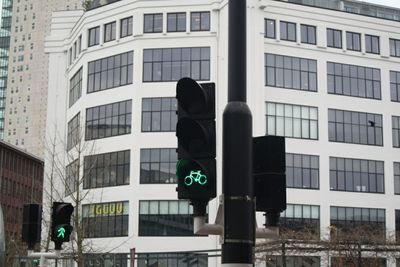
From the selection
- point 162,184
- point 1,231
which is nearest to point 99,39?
point 162,184

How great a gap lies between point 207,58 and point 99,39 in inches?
430

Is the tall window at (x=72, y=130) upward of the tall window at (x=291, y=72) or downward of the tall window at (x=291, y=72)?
downward

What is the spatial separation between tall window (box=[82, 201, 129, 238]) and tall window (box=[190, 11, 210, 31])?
15.2 metres

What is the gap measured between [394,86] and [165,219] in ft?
79.1

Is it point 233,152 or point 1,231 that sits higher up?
point 233,152

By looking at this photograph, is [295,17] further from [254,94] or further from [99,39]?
[99,39]

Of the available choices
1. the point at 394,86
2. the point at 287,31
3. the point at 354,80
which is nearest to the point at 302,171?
the point at 354,80

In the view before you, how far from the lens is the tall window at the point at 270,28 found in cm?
5662

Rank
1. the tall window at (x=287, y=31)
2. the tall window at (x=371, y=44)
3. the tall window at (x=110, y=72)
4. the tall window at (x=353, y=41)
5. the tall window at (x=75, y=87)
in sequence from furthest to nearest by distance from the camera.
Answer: the tall window at (x=75, y=87) < the tall window at (x=371, y=44) < the tall window at (x=353, y=41) < the tall window at (x=110, y=72) < the tall window at (x=287, y=31)

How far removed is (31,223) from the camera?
13.7 meters

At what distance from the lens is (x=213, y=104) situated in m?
6.24

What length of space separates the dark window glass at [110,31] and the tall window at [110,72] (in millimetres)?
1794

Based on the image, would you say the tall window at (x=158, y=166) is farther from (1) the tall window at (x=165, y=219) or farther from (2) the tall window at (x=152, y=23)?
(2) the tall window at (x=152, y=23)

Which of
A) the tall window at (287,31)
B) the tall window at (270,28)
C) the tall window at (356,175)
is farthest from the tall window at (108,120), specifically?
the tall window at (356,175)
